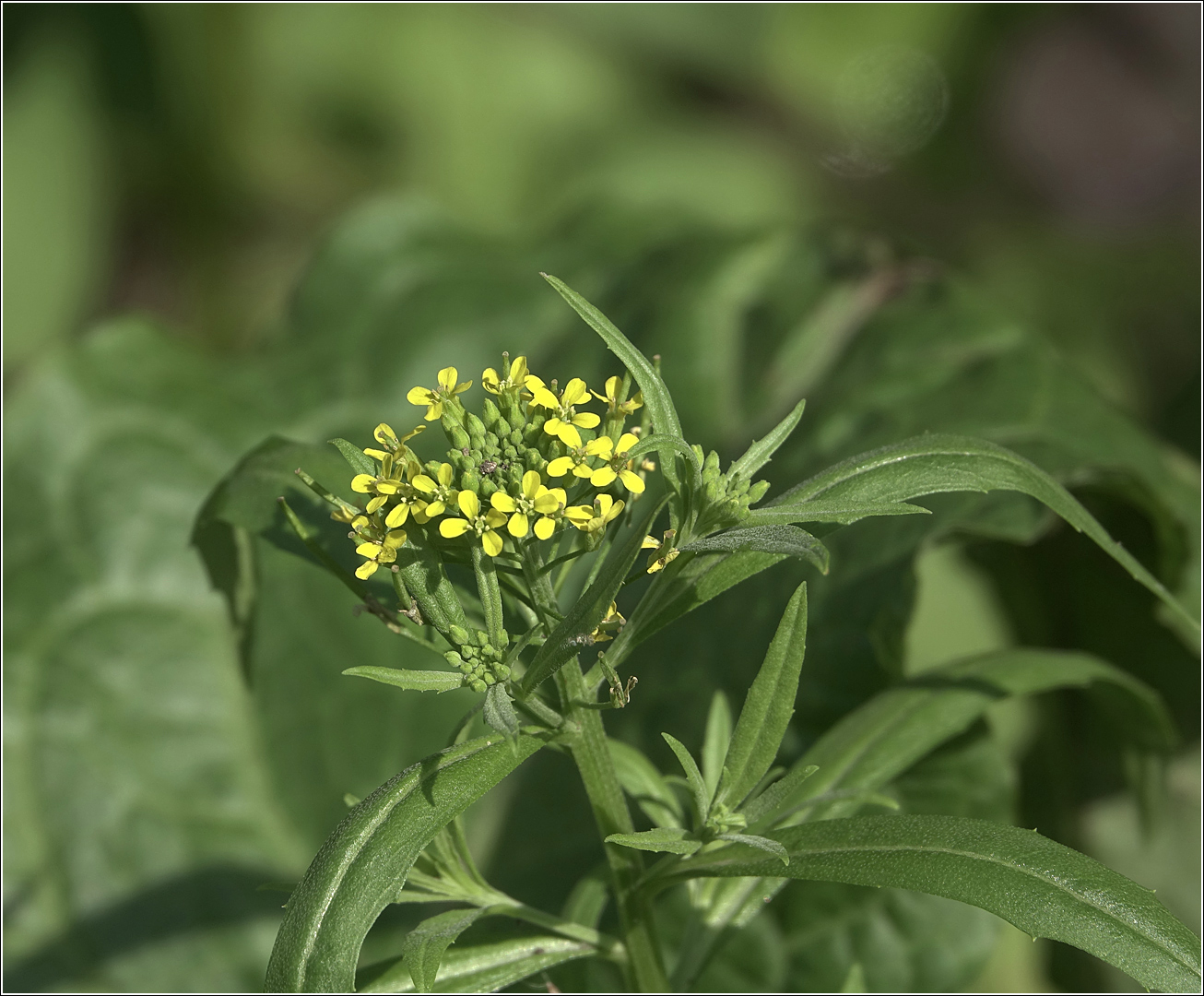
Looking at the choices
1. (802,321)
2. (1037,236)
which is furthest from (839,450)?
(1037,236)

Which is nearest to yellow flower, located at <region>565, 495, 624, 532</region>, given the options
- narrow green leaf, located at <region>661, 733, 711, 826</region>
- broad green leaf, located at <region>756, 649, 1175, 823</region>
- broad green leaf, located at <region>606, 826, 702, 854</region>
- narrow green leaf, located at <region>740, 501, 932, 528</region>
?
narrow green leaf, located at <region>740, 501, 932, 528</region>

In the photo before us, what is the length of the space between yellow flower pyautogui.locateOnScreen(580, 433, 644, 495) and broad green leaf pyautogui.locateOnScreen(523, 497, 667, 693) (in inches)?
2.2

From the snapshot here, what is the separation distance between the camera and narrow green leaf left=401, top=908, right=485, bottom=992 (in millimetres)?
1687

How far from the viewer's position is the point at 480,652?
5.51ft

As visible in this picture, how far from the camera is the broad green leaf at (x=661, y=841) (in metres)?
1.72

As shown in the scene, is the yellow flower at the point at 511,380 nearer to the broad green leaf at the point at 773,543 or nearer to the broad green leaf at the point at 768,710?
the broad green leaf at the point at 773,543

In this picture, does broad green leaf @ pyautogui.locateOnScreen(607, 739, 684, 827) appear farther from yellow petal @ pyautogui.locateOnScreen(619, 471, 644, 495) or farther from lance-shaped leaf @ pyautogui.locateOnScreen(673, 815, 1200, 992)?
yellow petal @ pyautogui.locateOnScreen(619, 471, 644, 495)

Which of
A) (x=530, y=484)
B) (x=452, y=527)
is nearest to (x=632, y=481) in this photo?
(x=530, y=484)

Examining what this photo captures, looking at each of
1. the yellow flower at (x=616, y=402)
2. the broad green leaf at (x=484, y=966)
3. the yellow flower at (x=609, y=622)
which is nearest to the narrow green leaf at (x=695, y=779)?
the yellow flower at (x=609, y=622)

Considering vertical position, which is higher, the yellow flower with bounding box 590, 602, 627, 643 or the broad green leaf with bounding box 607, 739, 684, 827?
the yellow flower with bounding box 590, 602, 627, 643

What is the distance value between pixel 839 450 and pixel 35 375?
2624 mm

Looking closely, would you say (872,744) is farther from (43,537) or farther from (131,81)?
(131,81)

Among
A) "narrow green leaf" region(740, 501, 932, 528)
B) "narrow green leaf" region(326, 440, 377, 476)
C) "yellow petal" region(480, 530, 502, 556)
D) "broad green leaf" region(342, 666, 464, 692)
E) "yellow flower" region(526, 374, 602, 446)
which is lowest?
"broad green leaf" region(342, 666, 464, 692)

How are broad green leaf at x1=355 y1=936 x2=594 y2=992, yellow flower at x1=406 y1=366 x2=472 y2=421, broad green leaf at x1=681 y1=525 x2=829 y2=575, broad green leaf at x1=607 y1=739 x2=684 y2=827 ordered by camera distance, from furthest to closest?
broad green leaf at x1=607 y1=739 x2=684 y2=827 < broad green leaf at x1=355 y1=936 x2=594 y2=992 < yellow flower at x1=406 y1=366 x2=472 y2=421 < broad green leaf at x1=681 y1=525 x2=829 y2=575
